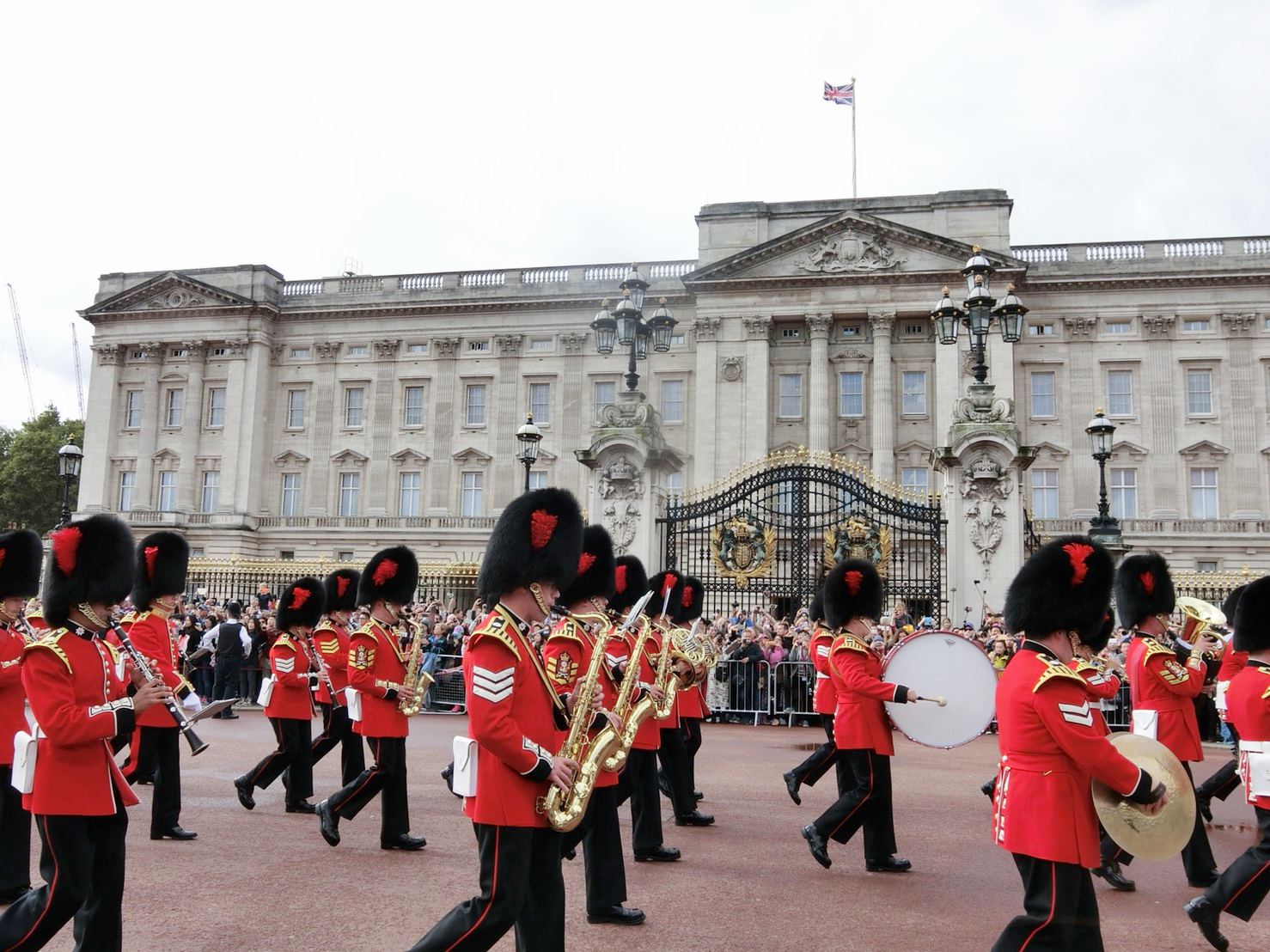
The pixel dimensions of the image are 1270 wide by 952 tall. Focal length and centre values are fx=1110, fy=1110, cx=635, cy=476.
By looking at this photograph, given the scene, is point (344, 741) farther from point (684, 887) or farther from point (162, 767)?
point (684, 887)

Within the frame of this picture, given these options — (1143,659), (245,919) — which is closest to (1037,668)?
(1143,659)

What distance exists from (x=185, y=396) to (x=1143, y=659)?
1914 inches

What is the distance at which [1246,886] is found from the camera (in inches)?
231

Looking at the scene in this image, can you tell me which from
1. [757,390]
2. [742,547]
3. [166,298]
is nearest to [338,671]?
[742,547]

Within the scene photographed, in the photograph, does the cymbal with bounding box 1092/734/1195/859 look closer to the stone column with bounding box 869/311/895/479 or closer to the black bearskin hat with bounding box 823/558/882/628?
the black bearskin hat with bounding box 823/558/882/628

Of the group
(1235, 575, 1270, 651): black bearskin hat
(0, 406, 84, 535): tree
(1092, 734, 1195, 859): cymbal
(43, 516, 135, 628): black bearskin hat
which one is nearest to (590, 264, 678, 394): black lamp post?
(1235, 575, 1270, 651): black bearskin hat

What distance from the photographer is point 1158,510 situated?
40.7 meters

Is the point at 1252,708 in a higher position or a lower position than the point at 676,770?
higher

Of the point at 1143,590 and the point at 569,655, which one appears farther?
the point at 1143,590

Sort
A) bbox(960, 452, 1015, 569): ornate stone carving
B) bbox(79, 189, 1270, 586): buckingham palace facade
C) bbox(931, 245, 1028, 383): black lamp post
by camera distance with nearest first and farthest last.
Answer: bbox(960, 452, 1015, 569): ornate stone carving
bbox(931, 245, 1028, 383): black lamp post
bbox(79, 189, 1270, 586): buckingham palace facade

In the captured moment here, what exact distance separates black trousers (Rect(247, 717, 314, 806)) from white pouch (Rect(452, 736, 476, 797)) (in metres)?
5.76

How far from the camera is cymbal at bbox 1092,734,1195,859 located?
14.9 ft

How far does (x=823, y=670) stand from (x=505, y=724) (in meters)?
4.75

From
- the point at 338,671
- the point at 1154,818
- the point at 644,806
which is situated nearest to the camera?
the point at 1154,818
